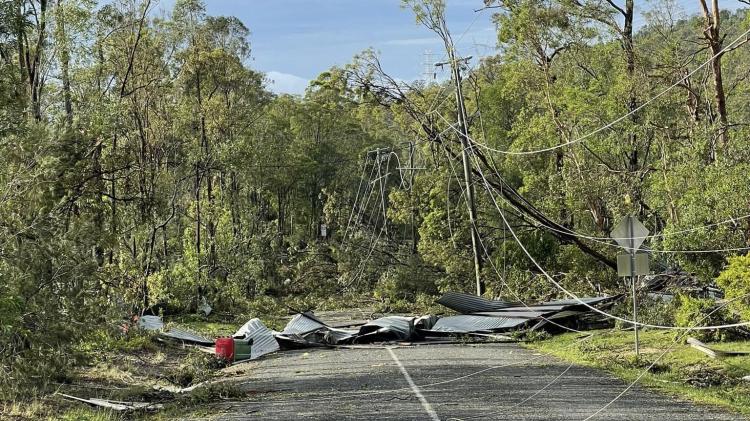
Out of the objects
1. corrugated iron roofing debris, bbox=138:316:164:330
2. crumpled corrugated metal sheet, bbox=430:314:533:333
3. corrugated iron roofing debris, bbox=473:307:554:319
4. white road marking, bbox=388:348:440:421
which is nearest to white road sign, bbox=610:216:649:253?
white road marking, bbox=388:348:440:421

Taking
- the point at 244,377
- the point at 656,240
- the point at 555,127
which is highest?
the point at 555,127

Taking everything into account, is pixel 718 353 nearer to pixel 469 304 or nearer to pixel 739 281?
pixel 739 281

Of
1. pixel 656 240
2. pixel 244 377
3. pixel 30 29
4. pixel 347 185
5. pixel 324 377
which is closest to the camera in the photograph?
pixel 324 377

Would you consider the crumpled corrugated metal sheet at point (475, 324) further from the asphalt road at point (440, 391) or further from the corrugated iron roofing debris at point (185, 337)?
the corrugated iron roofing debris at point (185, 337)

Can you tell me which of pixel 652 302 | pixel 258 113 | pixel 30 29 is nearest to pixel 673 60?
pixel 652 302

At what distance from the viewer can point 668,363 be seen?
14.7m

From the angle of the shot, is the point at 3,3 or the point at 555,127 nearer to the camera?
the point at 3,3

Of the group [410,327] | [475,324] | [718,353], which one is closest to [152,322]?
[410,327]

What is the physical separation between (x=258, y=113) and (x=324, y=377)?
37.9 meters

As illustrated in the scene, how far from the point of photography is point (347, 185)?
182 ft

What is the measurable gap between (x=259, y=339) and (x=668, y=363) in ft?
30.2

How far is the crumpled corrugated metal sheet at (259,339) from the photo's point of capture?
18.7 meters

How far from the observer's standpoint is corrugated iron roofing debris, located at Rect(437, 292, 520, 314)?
74.3 feet

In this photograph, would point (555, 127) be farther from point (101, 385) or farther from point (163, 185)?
point (101, 385)
